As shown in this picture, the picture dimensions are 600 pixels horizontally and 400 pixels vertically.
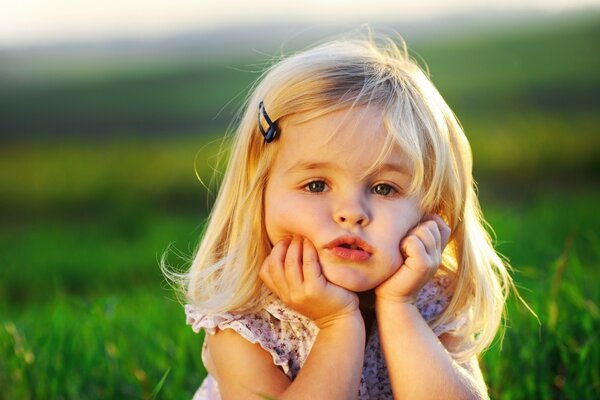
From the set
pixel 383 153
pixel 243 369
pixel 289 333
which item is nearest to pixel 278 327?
pixel 289 333

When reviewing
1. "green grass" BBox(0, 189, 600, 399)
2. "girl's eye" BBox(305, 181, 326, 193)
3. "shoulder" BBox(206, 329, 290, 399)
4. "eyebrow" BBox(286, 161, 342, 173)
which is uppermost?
"eyebrow" BBox(286, 161, 342, 173)

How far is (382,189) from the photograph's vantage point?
257 centimetres

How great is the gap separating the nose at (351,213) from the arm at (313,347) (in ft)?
0.42

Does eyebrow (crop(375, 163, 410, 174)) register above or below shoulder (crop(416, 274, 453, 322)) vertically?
above

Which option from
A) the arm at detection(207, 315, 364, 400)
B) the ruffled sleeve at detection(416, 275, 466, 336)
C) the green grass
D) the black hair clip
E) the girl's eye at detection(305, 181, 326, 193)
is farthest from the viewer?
the green grass

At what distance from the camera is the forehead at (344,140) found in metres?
2.50

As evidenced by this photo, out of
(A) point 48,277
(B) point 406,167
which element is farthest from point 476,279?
(A) point 48,277

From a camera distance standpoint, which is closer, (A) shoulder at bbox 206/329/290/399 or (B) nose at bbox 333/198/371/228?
(B) nose at bbox 333/198/371/228

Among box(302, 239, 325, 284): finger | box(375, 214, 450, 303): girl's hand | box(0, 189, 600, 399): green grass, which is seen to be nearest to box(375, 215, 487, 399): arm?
box(375, 214, 450, 303): girl's hand

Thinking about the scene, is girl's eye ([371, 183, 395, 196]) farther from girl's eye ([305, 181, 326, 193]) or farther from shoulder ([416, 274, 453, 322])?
shoulder ([416, 274, 453, 322])

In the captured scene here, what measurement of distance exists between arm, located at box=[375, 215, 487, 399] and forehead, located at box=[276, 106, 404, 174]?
0.27m

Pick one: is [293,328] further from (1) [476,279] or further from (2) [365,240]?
(1) [476,279]

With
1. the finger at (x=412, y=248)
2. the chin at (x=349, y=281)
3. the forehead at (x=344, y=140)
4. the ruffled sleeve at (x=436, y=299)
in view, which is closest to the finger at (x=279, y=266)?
the chin at (x=349, y=281)

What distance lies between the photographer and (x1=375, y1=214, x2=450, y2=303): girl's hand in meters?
2.54
